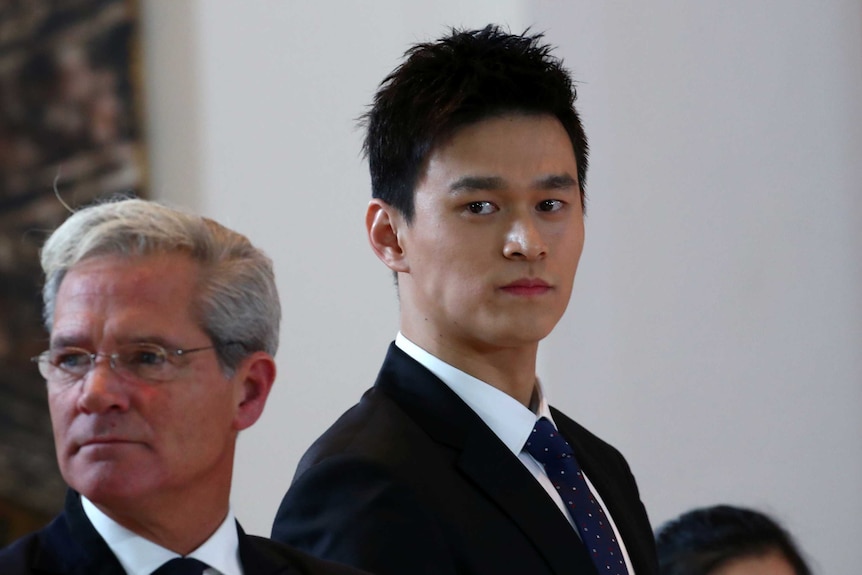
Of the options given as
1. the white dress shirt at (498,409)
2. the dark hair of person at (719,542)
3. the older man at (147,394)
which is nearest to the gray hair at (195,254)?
the older man at (147,394)

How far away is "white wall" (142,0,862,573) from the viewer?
3.75 meters

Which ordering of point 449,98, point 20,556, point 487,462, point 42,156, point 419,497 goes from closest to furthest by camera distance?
1. point 20,556
2. point 419,497
3. point 487,462
4. point 449,98
5. point 42,156

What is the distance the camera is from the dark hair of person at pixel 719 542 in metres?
3.07

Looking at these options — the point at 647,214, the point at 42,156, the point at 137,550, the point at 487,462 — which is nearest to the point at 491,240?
the point at 487,462

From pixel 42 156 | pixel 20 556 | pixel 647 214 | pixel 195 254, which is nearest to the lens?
pixel 20 556

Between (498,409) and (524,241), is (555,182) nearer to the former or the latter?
(524,241)

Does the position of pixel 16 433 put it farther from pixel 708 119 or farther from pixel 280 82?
pixel 708 119

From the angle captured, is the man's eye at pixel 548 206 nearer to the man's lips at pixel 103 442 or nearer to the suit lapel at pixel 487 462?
the suit lapel at pixel 487 462

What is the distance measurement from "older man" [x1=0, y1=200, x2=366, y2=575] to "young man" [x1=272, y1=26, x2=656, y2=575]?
0.16 metres

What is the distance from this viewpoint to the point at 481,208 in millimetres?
2309

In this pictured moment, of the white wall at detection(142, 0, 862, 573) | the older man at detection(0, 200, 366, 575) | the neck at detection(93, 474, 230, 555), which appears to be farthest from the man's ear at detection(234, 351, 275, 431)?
the white wall at detection(142, 0, 862, 573)

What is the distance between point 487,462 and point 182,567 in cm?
55

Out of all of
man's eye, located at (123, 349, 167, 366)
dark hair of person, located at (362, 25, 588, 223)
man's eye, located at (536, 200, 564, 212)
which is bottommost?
man's eye, located at (123, 349, 167, 366)

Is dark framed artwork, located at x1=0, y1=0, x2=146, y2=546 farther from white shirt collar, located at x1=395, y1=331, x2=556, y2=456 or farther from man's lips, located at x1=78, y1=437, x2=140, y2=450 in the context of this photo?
man's lips, located at x1=78, y1=437, x2=140, y2=450
